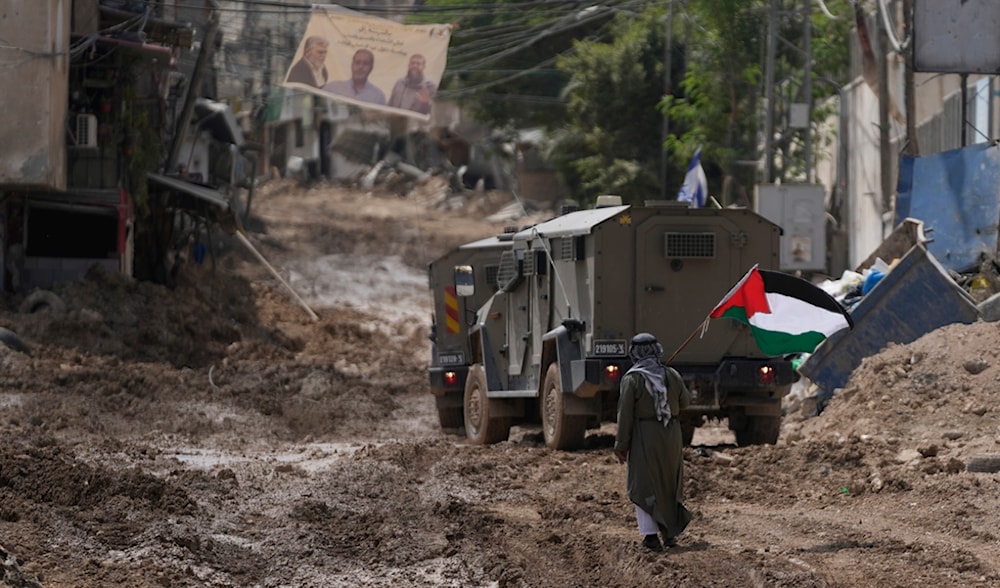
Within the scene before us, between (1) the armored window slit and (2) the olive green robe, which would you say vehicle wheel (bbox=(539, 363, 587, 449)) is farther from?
(2) the olive green robe

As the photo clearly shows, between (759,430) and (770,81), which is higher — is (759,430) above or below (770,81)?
below

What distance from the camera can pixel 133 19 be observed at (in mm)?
25703

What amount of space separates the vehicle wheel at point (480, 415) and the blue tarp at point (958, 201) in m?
5.68

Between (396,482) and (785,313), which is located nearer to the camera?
(785,313)

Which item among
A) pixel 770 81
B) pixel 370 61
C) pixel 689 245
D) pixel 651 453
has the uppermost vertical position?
pixel 770 81

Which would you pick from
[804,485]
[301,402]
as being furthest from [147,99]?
[804,485]

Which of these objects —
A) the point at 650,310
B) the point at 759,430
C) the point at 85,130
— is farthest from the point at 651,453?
the point at 85,130

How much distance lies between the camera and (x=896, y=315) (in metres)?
17.6

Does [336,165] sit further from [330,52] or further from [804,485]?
[804,485]

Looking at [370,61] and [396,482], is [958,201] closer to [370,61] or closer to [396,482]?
[370,61]

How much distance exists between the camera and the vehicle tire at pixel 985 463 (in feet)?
40.0

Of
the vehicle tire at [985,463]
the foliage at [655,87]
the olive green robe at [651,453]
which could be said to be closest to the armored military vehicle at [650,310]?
the vehicle tire at [985,463]

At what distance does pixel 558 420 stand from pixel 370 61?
9.41m

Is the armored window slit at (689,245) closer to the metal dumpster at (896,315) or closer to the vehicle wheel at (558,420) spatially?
the vehicle wheel at (558,420)
